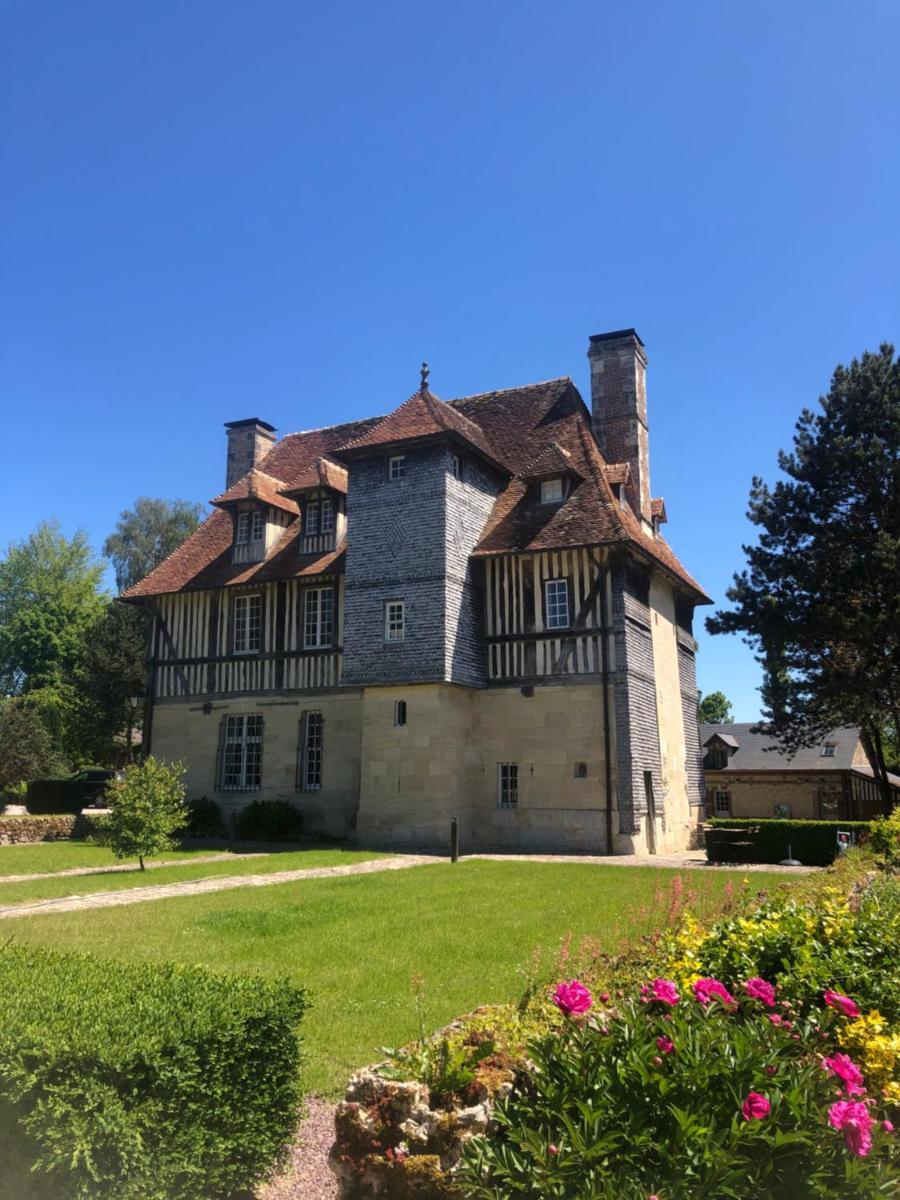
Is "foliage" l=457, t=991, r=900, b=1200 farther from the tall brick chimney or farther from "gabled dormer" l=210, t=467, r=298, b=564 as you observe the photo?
"gabled dormer" l=210, t=467, r=298, b=564

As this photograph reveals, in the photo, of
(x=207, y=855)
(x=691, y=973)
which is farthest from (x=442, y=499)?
(x=691, y=973)

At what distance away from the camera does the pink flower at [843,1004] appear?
3904 millimetres

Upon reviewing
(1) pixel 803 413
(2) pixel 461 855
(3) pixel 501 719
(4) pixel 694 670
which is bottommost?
(2) pixel 461 855

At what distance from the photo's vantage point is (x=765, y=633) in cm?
2442

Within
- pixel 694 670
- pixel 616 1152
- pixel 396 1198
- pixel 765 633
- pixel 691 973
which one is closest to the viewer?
pixel 616 1152

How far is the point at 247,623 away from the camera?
1000 inches

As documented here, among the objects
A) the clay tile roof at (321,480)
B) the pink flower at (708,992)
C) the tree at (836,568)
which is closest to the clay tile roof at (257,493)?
the clay tile roof at (321,480)

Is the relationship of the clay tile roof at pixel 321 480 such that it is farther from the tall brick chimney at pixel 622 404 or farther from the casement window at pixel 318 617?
the tall brick chimney at pixel 622 404

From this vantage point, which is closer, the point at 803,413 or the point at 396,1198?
the point at 396,1198

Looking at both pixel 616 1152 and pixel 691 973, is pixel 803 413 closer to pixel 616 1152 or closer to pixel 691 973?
pixel 691 973

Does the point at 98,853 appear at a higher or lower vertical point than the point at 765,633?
lower

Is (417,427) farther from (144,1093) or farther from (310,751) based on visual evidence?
(144,1093)

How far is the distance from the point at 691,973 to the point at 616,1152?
1.69m

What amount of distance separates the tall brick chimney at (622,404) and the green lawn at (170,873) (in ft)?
41.7
